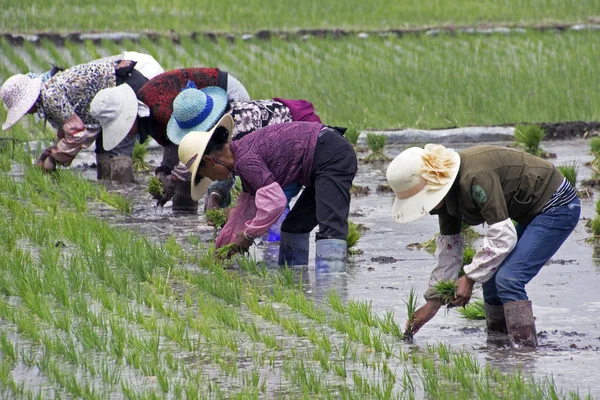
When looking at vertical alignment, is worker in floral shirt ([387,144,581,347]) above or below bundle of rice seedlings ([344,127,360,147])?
above

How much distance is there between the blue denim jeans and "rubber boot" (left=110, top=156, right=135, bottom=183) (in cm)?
468

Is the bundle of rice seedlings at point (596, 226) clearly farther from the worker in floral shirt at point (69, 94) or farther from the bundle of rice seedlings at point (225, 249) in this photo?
the worker in floral shirt at point (69, 94)

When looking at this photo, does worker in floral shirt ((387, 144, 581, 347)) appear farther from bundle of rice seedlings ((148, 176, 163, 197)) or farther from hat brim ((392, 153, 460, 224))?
bundle of rice seedlings ((148, 176, 163, 197))

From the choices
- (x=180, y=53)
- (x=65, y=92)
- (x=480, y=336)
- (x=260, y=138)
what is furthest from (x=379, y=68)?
(x=480, y=336)

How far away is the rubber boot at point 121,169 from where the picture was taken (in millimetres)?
8695

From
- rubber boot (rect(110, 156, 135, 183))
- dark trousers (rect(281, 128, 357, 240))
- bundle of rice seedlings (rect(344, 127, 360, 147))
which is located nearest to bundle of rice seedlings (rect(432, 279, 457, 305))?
dark trousers (rect(281, 128, 357, 240))

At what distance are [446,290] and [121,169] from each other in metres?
4.80

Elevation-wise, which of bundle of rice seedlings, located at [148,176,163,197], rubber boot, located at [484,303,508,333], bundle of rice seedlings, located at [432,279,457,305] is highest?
bundle of rice seedlings, located at [432,279,457,305]

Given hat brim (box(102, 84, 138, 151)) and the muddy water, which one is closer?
the muddy water

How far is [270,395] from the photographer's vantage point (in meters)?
3.93

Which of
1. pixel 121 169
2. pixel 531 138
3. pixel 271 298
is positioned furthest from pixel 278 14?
pixel 271 298

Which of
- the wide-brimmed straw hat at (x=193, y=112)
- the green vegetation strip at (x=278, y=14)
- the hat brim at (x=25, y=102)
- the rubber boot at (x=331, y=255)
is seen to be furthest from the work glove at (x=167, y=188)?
the green vegetation strip at (x=278, y=14)

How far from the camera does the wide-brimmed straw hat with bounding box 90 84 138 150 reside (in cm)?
743

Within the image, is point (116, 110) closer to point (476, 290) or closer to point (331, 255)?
point (331, 255)
